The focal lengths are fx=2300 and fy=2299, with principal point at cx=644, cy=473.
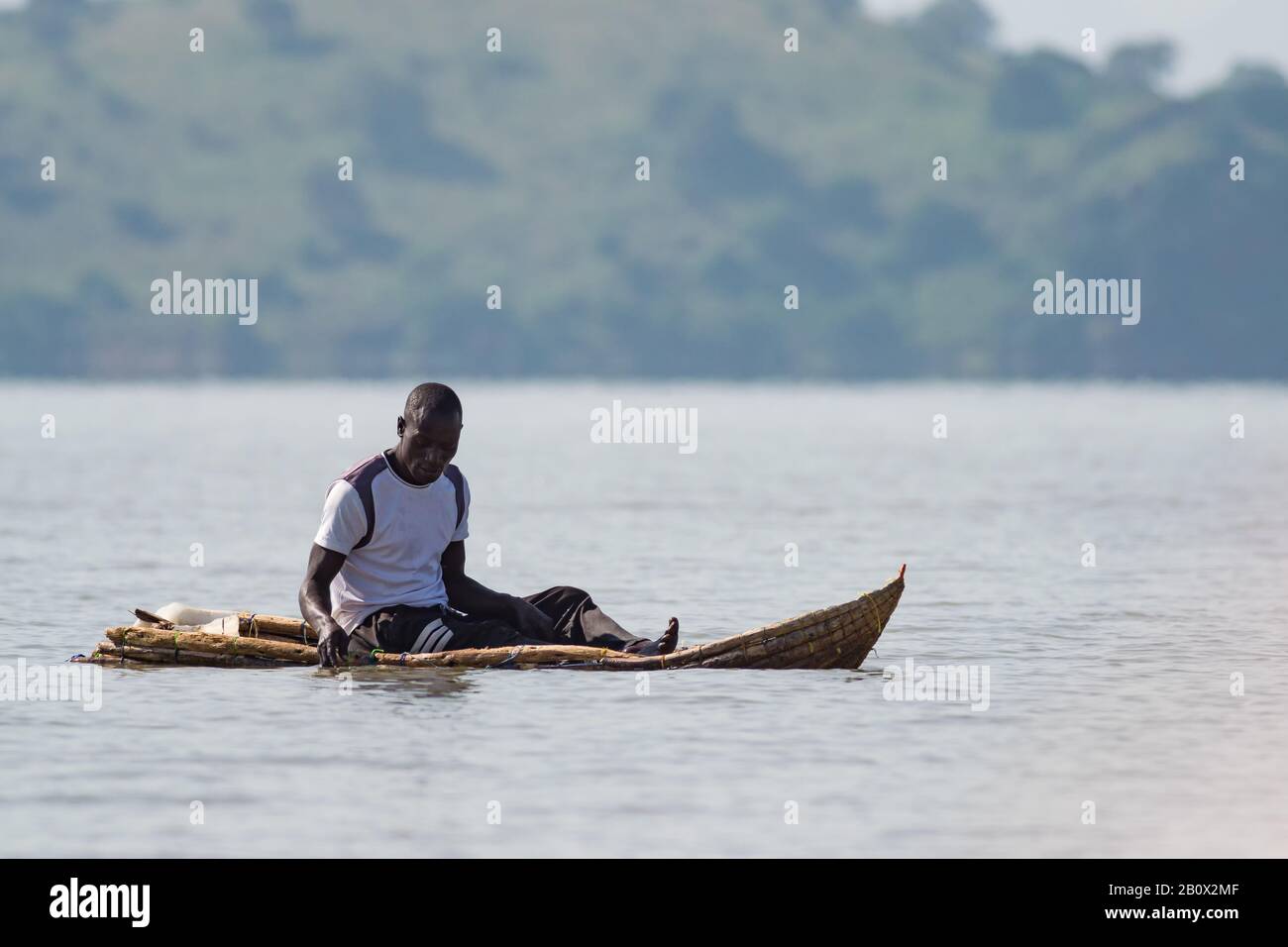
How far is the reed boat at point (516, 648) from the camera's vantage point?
1542 centimetres

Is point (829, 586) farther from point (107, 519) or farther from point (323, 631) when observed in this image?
point (107, 519)

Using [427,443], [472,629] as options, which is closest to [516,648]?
[472,629]

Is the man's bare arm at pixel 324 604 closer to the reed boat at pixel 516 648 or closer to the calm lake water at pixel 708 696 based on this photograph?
the calm lake water at pixel 708 696

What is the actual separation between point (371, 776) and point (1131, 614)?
407 inches

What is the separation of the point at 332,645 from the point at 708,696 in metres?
2.54

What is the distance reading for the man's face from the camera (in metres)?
14.6

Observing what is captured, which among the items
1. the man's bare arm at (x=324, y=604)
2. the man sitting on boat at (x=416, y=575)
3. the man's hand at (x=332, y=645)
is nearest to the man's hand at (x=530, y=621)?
the man sitting on boat at (x=416, y=575)

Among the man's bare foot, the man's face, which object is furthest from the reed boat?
the man's face

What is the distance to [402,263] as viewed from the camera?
199 metres

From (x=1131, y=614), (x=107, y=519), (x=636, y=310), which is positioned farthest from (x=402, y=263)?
(x=1131, y=614)

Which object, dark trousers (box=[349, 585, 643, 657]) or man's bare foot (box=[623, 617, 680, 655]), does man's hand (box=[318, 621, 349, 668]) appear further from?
man's bare foot (box=[623, 617, 680, 655])

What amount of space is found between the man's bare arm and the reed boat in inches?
21.1

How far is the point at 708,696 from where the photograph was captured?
603 inches

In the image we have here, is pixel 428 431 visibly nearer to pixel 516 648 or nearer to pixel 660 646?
pixel 516 648
